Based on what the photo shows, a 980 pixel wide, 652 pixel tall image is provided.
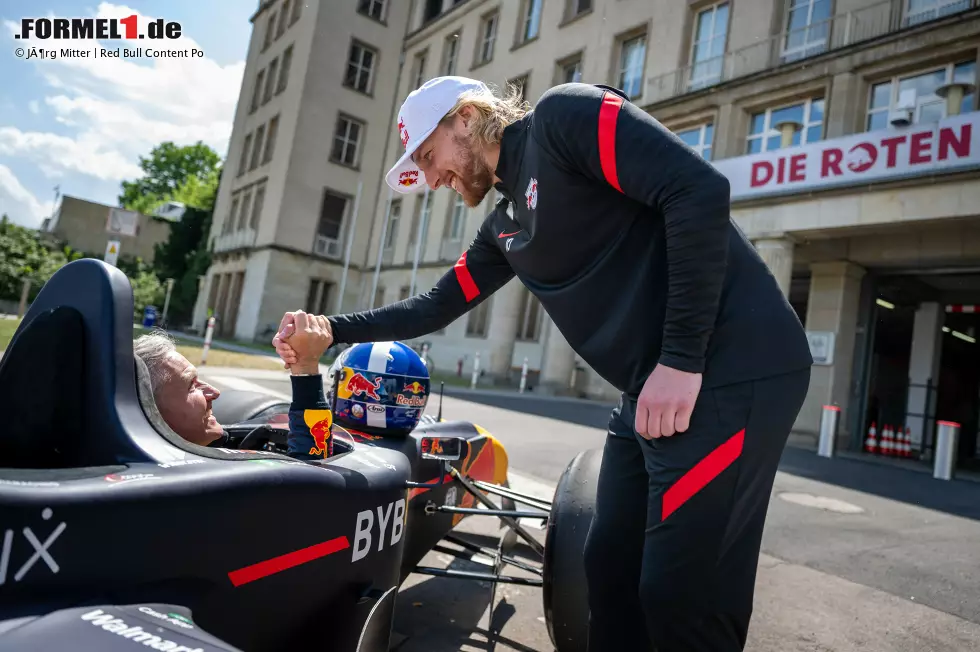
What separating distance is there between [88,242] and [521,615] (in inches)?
2216

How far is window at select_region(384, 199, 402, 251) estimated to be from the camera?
30.0m

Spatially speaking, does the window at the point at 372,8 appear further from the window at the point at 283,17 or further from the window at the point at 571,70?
the window at the point at 571,70

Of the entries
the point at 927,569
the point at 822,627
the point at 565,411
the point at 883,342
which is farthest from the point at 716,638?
the point at 883,342

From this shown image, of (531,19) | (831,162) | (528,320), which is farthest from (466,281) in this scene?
(531,19)

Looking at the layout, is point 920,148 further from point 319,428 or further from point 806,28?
point 319,428

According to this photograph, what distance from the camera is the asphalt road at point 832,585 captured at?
9.28 ft

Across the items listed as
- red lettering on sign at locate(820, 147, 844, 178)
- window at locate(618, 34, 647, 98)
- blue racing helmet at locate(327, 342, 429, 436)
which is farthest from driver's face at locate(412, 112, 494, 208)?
window at locate(618, 34, 647, 98)

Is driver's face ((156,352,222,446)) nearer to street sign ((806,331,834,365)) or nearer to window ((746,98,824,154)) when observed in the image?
street sign ((806,331,834,365))

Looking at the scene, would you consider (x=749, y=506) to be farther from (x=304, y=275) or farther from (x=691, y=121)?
(x=304, y=275)

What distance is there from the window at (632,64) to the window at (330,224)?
14.7 metres

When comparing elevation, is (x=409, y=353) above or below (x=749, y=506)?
above

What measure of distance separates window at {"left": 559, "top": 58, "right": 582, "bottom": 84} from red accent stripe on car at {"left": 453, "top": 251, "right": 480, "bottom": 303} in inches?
850

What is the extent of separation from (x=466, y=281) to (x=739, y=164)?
40.8 ft

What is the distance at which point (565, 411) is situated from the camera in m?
13.3
